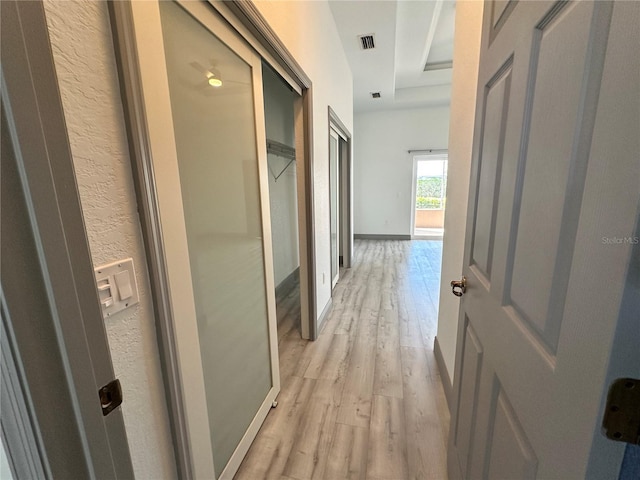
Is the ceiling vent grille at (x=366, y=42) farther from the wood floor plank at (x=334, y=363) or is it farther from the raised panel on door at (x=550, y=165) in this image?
the wood floor plank at (x=334, y=363)

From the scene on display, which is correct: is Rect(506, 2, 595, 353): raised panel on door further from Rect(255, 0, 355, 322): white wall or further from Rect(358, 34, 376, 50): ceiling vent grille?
Rect(358, 34, 376, 50): ceiling vent grille

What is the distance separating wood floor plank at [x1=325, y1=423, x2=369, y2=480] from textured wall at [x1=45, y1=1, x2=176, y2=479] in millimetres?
883

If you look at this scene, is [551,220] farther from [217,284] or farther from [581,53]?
[217,284]

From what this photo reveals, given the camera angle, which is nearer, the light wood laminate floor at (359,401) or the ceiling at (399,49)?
the light wood laminate floor at (359,401)

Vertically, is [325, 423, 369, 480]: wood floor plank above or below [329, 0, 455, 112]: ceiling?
below

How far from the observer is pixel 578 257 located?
477 mm

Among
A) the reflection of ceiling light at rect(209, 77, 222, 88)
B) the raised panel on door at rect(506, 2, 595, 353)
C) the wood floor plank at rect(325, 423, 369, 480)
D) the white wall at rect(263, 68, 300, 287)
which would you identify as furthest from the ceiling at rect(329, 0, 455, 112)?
the wood floor plank at rect(325, 423, 369, 480)

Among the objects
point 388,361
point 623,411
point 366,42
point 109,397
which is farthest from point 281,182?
point 623,411

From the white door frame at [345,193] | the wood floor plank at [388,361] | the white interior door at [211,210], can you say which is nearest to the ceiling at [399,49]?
the white door frame at [345,193]

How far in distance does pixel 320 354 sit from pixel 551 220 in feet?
6.99

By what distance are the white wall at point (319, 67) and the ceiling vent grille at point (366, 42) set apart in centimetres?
25

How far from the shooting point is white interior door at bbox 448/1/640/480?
1.31 ft

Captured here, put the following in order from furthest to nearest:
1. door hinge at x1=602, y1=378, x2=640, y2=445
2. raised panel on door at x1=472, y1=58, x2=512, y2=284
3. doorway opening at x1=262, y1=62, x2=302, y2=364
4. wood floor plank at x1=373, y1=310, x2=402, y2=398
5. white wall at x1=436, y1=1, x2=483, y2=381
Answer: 1. doorway opening at x1=262, y1=62, x2=302, y2=364
2. wood floor plank at x1=373, y1=310, x2=402, y2=398
3. white wall at x1=436, y1=1, x2=483, y2=381
4. raised panel on door at x1=472, y1=58, x2=512, y2=284
5. door hinge at x1=602, y1=378, x2=640, y2=445

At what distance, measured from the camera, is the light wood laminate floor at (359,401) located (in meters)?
1.43
